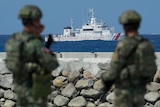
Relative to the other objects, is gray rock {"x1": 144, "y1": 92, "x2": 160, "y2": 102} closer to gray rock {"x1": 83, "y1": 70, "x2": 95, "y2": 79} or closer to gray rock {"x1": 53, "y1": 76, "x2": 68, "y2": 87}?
gray rock {"x1": 83, "y1": 70, "x2": 95, "y2": 79}

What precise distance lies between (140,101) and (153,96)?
616cm

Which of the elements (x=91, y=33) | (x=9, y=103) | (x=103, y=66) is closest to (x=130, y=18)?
(x=9, y=103)

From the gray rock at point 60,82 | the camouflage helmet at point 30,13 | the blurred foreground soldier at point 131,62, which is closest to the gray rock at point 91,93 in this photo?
the gray rock at point 60,82

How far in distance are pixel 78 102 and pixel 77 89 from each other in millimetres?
727

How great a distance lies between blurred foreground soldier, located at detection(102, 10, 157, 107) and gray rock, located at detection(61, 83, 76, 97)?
694 centimetres

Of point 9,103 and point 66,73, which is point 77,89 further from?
point 9,103

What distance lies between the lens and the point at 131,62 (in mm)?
7223

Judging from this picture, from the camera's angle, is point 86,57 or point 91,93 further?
point 86,57

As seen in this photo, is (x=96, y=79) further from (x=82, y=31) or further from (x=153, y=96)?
(x=82, y=31)

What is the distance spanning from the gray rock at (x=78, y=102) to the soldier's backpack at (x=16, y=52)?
6.33 metres

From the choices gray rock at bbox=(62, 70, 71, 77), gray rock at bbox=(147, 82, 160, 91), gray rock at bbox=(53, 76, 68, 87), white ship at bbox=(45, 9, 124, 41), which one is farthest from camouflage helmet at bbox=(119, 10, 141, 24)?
white ship at bbox=(45, 9, 124, 41)

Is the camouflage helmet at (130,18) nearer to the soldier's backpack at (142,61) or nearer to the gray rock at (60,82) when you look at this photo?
the soldier's backpack at (142,61)

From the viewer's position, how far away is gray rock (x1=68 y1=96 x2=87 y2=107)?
44.5 ft

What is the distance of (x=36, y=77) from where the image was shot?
23.4 feet
